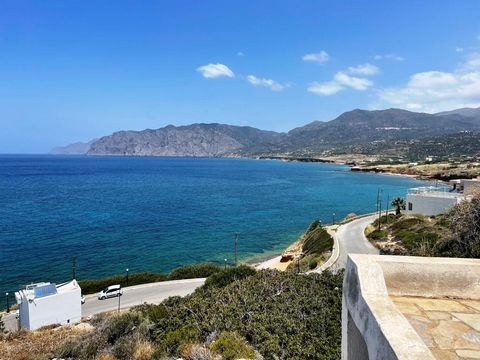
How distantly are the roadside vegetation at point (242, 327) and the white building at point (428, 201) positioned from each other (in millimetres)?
32296

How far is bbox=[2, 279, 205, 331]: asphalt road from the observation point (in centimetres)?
2623

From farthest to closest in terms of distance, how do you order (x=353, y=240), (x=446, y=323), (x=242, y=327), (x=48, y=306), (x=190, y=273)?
(x=353, y=240) → (x=190, y=273) → (x=48, y=306) → (x=242, y=327) → (x=446, y=323)

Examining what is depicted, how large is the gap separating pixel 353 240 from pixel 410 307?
3614 centimetres

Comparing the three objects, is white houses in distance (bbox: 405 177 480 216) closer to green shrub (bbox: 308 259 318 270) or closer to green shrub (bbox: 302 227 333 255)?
green shrub (bbox: 302 227 333 255)

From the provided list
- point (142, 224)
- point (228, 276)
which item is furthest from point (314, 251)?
point (142, 224)

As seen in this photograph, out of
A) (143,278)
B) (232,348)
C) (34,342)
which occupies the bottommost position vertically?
(143,278)

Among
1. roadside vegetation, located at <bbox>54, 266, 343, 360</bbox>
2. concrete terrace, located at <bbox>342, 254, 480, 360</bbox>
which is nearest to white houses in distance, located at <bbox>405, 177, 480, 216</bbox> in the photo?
roadside vegetation, located at <bbox>54, 266, 343, 360</bbox>

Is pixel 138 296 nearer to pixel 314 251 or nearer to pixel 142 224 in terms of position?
pixel 314 251

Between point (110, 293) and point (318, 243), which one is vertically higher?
point (318, 243)

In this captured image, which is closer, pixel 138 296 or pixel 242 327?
pixel 242 327

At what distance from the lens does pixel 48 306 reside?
22078mm

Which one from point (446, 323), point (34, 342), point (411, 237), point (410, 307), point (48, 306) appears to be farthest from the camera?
point (411, 237)

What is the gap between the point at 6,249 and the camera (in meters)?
41.2

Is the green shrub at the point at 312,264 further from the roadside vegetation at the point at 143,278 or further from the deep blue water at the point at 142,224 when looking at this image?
the deep blue water at the point at 142,224
